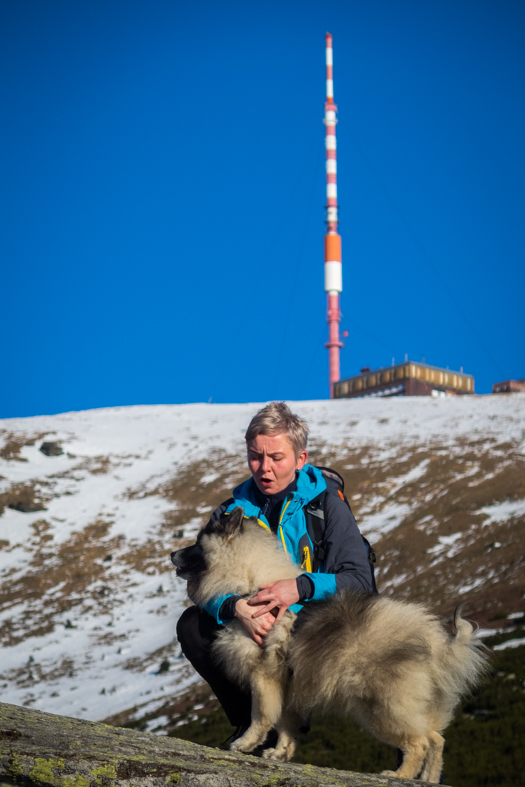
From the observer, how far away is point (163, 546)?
21.2m

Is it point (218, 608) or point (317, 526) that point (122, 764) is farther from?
point (317, 526)

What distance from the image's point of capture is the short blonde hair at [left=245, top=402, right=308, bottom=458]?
13.9 ft

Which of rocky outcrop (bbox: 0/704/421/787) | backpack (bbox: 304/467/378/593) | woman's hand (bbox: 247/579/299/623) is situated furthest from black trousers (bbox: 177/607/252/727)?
rocky outcrop (bbox: 0/704/421/787)

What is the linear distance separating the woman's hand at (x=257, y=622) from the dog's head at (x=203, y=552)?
511 millimetres

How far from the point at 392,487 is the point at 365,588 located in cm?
1827

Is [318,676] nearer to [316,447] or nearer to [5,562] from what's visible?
[5,562]

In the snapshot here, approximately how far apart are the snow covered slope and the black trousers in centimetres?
765

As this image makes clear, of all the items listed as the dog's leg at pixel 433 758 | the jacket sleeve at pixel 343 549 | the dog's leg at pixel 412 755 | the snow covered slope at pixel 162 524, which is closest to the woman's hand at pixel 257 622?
the jacket sleeve at pixel 343 549

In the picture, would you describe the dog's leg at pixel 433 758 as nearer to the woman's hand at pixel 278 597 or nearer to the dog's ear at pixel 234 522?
the woman's hand at pixel 278 597

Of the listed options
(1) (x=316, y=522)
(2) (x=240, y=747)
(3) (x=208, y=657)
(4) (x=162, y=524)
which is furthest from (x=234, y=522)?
(4) (x=162, y=524)

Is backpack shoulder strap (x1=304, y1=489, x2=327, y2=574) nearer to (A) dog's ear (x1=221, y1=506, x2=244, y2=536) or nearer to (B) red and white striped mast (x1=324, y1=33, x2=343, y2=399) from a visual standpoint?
(A) dog's ear (x1=221, y1=506, x2=244, y2=536)

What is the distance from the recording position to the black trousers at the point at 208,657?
4.36 metres

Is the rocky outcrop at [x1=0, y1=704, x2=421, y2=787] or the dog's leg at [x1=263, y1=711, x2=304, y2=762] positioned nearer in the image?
the rocky outcrop at [x1=0, y1=704, x2=421, y2=787]

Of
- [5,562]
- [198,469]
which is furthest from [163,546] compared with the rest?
[198,469]
